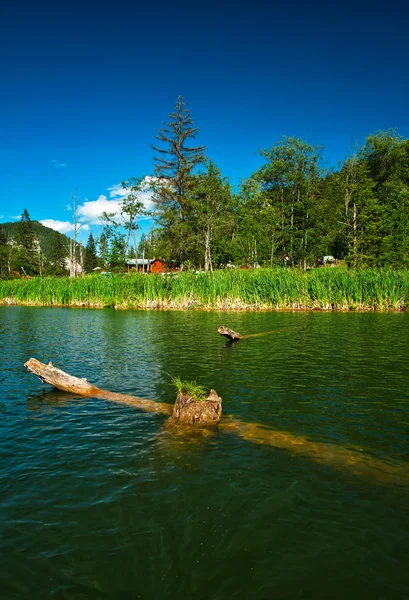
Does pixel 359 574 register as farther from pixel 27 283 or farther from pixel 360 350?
pixel 27 283

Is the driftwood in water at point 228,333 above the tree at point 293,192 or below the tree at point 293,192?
below

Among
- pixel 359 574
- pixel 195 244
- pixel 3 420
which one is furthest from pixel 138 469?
pixel 195 244

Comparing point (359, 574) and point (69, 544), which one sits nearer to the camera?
point (359, 574)

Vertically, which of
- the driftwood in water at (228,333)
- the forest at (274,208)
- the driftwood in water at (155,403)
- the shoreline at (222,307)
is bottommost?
the driftwood in water at (155,403)

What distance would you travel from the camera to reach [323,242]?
2110 inches

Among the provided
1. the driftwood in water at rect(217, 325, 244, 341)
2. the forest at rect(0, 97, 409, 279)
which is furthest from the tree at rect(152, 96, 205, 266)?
the driftwood in water at rect(217, 325, 244, 341)

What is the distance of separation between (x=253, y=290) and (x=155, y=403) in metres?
21.5

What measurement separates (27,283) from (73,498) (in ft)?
120

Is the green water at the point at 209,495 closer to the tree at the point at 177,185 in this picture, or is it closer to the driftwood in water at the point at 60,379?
the driftwood in water at the point at 60,379

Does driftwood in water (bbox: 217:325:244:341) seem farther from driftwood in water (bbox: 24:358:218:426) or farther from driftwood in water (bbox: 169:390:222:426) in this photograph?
driftwood in water (bbox: 169:390:222:426)

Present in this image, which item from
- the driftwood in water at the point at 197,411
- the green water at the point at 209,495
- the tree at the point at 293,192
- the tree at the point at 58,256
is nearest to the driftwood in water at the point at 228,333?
the green water at the point at 209,495

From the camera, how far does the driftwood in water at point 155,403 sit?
6668 millimetres

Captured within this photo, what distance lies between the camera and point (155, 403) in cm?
777

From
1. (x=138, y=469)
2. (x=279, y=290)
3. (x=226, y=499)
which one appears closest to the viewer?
(x=226, y=499)
